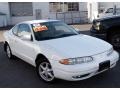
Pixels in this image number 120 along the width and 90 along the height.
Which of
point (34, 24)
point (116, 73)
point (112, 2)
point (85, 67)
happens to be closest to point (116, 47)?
point (116, 73)

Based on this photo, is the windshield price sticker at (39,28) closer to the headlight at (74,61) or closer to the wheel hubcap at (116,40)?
the headlight at (74,61)

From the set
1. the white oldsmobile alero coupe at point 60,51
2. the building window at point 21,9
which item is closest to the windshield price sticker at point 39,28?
the white oldsmobile alero coupe at point 60,51

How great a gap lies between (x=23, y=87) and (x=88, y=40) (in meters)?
1.86

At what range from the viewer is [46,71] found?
5219 millimetres

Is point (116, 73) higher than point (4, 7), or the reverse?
point (4, 7)

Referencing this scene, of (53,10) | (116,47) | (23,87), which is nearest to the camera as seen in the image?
(23,87)

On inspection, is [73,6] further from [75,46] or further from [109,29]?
[75,46]

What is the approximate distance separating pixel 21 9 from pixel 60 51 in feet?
68.3

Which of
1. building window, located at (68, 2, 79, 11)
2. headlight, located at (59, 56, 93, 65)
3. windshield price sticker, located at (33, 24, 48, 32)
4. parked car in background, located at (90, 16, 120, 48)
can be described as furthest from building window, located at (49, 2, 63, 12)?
A: headlight, located at (59, 56, 93, 65)

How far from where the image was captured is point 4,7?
78.4 ft

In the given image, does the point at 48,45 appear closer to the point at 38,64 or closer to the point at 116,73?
the point at 38,64

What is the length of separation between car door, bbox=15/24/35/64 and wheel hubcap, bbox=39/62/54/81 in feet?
1.41

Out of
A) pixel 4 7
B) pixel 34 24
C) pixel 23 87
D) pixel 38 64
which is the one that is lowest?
pixel 23 87

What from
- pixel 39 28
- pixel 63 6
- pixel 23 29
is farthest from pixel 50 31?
pixel 63 6
